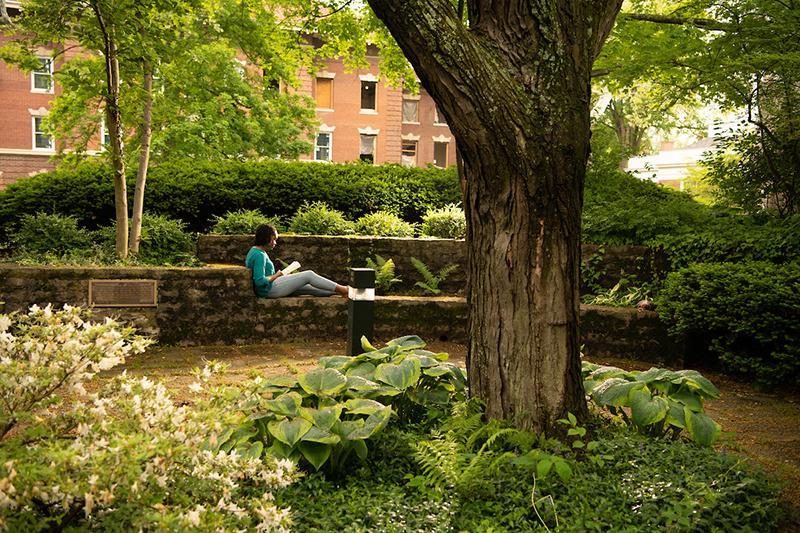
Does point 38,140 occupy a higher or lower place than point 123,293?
higher

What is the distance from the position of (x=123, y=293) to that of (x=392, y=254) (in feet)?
12.8

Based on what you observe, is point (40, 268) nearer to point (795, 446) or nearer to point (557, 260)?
point (557, 260)

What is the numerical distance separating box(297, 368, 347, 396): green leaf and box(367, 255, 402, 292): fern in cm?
545

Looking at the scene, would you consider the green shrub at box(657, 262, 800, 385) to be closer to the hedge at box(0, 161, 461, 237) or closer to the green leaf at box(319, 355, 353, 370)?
the green leaf at box(319, 355, 353, 370)

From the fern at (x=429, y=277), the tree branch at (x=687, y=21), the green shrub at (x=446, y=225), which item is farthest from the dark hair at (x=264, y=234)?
the tree branch at (x=687, y=21)

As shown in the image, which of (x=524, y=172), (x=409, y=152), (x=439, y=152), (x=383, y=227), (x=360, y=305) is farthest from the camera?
(x=439, y=152)

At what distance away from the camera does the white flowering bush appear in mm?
1983

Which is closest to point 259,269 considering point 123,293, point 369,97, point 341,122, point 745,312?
point 123,293

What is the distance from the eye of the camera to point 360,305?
6.70 meters

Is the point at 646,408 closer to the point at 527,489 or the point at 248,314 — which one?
the point at 527,489

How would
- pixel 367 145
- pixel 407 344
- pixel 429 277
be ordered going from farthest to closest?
pixel 367 145 < pixel 429 277 < pixel 407 344

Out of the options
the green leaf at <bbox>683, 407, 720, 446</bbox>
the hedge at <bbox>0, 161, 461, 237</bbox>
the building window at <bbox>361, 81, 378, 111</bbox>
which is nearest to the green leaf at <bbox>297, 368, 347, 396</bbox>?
the green leaf at <bbox>683, 407, 720, 446</bbox>

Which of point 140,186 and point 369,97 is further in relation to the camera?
point 369,97

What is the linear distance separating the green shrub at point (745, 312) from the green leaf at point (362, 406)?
187 inches
